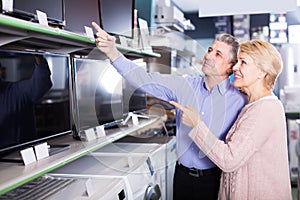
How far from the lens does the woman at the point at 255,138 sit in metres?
1.69

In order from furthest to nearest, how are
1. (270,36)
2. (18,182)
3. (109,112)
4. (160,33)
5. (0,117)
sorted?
(270,36), (160,33), (109,112), (0,117), (18,182)

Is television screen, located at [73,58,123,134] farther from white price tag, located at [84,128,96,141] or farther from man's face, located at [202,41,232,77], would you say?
man's face, located at [202,41,232,77]

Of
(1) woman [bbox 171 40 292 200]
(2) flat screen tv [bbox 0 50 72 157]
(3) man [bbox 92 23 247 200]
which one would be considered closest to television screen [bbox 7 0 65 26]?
(2) flat screen tv [bbox 0 50 72 157]

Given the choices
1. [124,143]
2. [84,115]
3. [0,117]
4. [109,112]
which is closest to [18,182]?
[0,117]

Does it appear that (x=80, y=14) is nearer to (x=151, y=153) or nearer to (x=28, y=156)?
(x=28, y=156)

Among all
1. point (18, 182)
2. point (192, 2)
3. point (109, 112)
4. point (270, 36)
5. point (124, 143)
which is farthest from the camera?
point (192, 2)

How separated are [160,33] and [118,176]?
225cm

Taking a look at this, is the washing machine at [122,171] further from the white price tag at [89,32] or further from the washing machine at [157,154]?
the white price tag at [89,32]

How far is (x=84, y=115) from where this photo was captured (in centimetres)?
189

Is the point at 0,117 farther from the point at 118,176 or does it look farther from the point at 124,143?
the point at 124,143

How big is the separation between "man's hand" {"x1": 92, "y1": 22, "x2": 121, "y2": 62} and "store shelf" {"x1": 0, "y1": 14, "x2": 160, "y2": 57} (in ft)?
0.19

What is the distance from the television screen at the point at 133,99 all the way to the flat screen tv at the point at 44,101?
729 mm

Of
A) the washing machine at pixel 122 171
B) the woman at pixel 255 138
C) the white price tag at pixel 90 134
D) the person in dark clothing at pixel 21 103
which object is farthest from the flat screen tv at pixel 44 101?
the woman at pixel 255 138

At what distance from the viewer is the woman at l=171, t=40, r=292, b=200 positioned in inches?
66.6
